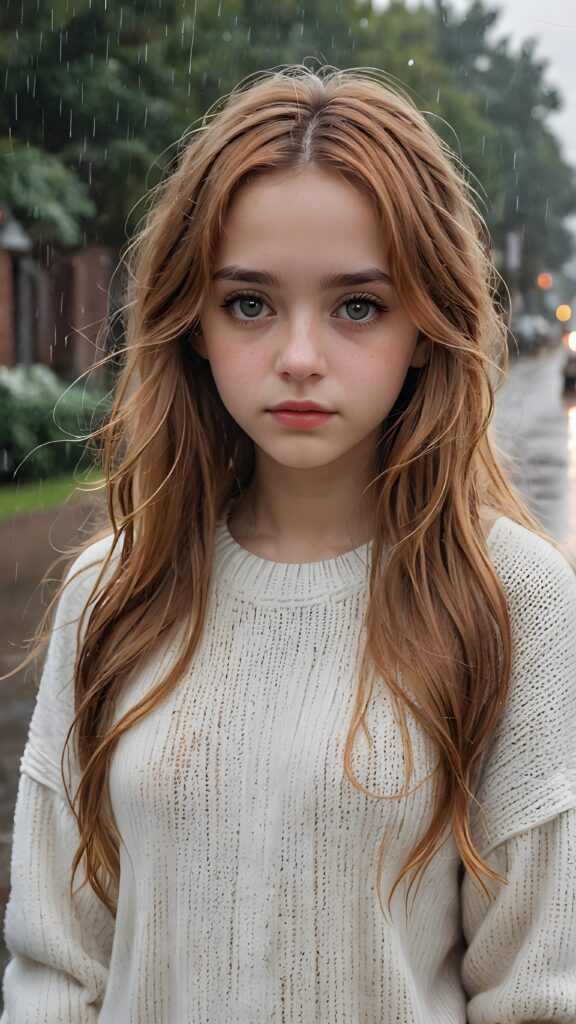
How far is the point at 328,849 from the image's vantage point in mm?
1781

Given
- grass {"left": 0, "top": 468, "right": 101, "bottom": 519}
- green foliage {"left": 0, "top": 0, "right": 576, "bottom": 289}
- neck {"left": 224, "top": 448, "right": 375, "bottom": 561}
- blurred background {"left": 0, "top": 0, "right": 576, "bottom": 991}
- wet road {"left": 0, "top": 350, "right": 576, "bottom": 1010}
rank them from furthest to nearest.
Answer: green foliage {"left": 0, "top": 0, "right": 576, "bottom": 289}
grass {"left": 0, "top": 468, "right": 101, "bottom": 519}
blurred background {"left": 0, "top": 0, "right": 576, "bottom": 991}
wet road {"left": 0, "top": 350, "right": 576, "bottom": 1010}
neck {"left": 224, "top": 448, "right": 375, "bottom": 561}

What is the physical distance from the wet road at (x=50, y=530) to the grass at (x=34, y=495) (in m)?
0.21

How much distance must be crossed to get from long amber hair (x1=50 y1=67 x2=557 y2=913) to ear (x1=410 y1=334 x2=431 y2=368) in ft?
0.04

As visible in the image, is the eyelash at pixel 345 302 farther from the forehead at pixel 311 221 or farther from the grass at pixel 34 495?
the grass at pixel 34 495

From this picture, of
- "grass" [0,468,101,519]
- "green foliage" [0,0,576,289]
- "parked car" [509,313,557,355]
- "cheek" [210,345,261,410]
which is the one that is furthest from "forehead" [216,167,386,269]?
"parked car" [509,313,557,355]

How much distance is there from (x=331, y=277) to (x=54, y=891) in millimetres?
1031

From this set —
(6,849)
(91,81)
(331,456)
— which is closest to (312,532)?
(331,456)

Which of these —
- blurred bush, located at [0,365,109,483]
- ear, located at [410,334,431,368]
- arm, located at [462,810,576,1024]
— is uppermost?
blurred bush, located at [0,365,109,483]

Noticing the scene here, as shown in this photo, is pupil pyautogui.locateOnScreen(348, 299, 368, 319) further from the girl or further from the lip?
the lip

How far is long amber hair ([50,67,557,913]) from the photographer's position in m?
1.81

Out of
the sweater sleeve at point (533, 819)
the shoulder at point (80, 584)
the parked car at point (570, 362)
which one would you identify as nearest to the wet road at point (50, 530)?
the sweater sleeve at point (533, 819)

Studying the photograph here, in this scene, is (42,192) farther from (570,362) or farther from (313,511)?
(570,362)

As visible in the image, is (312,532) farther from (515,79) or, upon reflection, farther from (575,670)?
(515,79)

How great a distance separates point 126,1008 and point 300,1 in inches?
875
